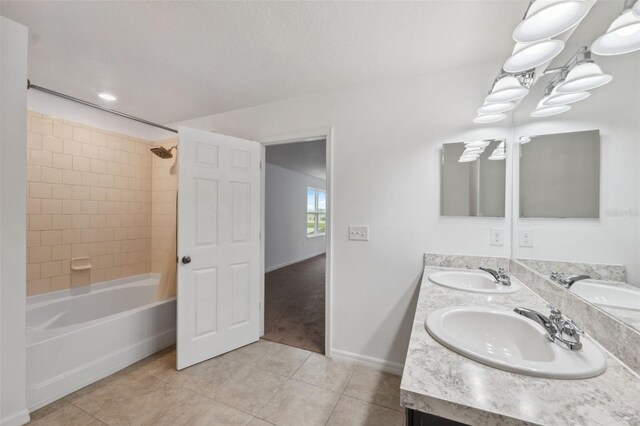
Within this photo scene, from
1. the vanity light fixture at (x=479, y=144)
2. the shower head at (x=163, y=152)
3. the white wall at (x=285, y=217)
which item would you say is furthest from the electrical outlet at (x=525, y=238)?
the white wall at (x=285, y=217)

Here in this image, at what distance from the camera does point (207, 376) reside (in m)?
1.98

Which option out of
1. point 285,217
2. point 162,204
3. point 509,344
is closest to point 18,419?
point 162,204

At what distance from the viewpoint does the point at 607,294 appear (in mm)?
896

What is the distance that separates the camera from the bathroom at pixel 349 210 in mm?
853

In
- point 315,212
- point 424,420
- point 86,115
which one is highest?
point 86,115

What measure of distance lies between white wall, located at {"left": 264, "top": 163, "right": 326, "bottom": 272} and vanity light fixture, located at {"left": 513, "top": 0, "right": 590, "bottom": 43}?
15.9ft

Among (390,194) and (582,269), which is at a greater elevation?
(390,194)

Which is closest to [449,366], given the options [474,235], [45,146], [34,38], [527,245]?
[527,245]

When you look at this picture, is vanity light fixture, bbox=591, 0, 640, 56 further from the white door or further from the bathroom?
the white door

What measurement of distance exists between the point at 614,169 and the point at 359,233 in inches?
58.9

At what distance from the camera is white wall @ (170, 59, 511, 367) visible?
6.21 feet

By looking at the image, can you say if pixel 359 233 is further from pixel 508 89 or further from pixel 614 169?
pixel 614 169

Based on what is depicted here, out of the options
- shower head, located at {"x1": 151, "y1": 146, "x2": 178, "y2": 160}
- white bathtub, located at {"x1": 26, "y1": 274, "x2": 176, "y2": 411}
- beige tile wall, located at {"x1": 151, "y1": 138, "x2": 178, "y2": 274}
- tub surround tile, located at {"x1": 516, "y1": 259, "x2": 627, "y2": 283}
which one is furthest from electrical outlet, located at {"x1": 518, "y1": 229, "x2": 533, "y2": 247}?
beige tile wall, located at {"x1": 151, "y1": 138, "x2": 178, "y2": 274}

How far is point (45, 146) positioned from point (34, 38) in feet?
3.91
